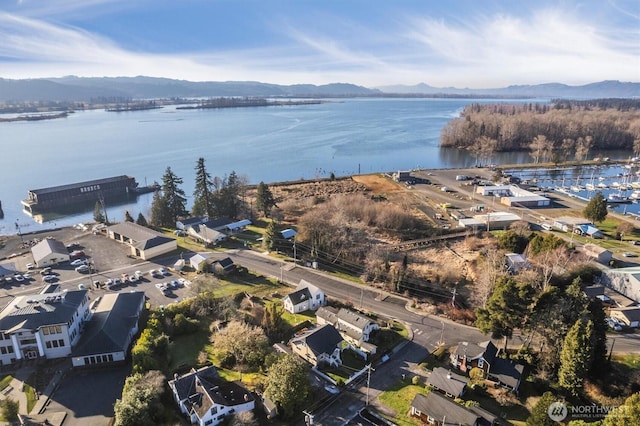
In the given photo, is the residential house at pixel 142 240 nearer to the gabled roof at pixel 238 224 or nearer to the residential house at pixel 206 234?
the residential house at pixel 206 234

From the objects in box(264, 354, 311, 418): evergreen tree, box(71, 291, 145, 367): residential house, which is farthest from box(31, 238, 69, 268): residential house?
box(264, 354, 311, 418): evergreen tree

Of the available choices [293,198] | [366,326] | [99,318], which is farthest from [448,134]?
[99,318]

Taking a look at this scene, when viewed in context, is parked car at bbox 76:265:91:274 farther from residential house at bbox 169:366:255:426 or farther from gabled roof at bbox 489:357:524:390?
gabled roof at bbox 489:357:524:390

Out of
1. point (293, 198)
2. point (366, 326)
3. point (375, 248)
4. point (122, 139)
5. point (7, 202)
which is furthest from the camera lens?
point (122, 139)

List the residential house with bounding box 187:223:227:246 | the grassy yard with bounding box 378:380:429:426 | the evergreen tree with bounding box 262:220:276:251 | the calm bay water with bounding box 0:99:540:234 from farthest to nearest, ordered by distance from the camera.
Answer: the calm bay water with bounding box 0:99:540:234, the residential house with bounding box 187:223:227:246, the evergreen tree with bounding box 262:220:276:251, the grassy yard with bounding box 378:380:429:426

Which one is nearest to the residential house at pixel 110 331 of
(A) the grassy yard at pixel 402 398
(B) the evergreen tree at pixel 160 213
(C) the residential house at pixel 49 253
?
(C) the residential house at pixel 49 253

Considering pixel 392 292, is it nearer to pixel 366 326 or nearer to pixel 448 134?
pixel 366 326

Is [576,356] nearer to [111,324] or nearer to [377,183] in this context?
[111,324]
